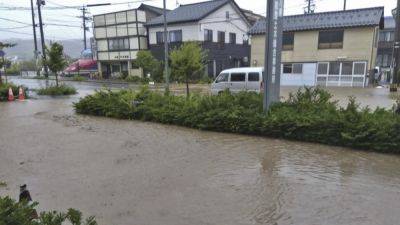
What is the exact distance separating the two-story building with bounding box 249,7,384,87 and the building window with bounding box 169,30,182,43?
783 cm

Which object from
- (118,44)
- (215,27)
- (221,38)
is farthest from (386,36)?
(118,44)

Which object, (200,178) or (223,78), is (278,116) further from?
(223,78)

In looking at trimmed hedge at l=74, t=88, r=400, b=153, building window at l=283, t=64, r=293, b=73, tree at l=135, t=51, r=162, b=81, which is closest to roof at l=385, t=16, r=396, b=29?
building window at l=283, t=64, r=293, b=73

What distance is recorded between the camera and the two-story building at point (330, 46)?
2528 centimetres

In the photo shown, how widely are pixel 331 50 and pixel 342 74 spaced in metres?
2.16

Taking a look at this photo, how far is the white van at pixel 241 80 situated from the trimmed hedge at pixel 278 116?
5.36m

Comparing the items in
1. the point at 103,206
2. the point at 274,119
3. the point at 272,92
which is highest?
the point at 272,92

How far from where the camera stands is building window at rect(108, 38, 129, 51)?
37688 mm

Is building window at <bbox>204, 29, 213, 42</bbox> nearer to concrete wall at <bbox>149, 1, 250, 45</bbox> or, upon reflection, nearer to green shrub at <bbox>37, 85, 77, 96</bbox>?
concrete wall at <bbox>149, 1, 250, 45</bbox>

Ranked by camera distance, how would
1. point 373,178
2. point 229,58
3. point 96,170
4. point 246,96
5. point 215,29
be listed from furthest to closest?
point 229,58
point 215,29
point 246,96
point 96,170
point 373,178

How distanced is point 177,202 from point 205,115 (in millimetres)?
5314

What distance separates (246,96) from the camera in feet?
34.9

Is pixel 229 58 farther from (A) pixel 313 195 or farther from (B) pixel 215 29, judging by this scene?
(A) pixel 313 195

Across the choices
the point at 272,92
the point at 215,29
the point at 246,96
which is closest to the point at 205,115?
the point at 246,96
